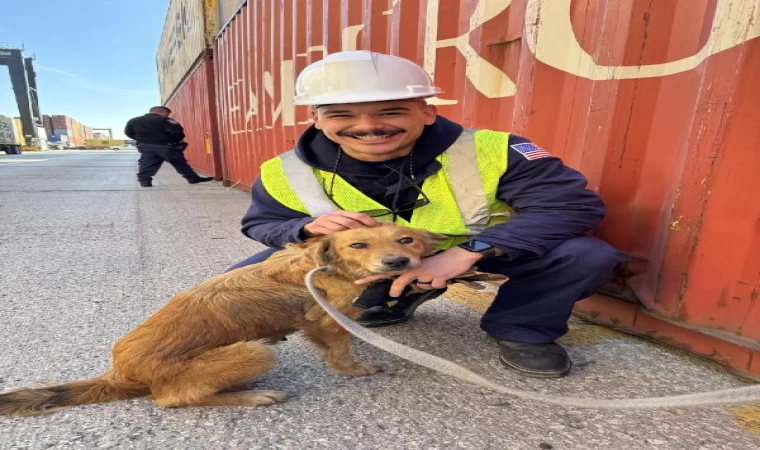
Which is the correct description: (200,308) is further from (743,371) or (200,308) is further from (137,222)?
(137,222)

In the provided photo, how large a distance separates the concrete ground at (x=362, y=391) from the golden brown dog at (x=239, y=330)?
9 centimetres

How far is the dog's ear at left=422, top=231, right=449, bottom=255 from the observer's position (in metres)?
1.95

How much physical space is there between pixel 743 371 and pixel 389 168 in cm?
194

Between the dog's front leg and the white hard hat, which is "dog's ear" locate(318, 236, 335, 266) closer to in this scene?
the dog's front leg

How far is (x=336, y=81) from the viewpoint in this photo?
1845 millimetres

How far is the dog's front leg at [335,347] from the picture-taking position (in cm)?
195

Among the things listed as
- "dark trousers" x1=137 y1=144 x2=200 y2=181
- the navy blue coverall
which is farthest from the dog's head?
"dark trousers" x1=137 y1=144 x2=200 y2=181

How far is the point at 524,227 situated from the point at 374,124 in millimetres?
825

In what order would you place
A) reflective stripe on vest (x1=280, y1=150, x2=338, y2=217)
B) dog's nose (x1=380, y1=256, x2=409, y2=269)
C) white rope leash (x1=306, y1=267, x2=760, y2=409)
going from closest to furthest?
white rope leash (x1=306, y1=267, x2=760, y2=409), dog's nose (x1=380, y1=256, x2=409, y2=269), reflective stripe on vest (x1=280, y1=150, x2=338, y2=217)

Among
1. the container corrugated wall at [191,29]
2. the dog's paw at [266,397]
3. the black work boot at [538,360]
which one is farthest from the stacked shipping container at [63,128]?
the black work boot at [538,360]

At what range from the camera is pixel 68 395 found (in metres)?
1.61

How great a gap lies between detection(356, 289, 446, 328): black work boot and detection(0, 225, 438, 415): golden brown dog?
526mm

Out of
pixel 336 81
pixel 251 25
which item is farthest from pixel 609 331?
pixel 251 25

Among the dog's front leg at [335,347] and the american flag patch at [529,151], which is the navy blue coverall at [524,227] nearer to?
the american flag patch at [529,151]
